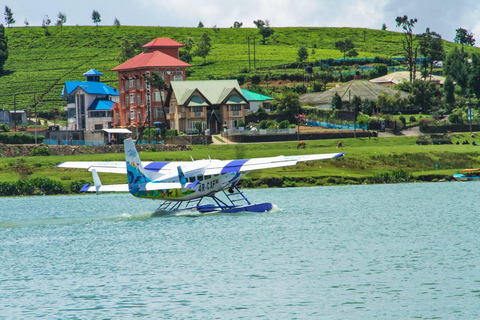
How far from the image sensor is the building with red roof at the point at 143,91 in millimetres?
126750

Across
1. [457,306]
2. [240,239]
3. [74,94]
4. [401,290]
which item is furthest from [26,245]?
[74,94]

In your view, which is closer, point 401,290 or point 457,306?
point 457,306

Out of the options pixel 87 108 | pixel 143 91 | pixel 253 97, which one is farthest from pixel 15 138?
pixel 253 97

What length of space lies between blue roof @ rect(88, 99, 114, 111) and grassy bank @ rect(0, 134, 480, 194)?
4857cm

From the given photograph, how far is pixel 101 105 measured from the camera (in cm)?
13925

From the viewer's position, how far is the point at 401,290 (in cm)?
2789

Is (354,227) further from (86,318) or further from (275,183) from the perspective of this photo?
(275,183)

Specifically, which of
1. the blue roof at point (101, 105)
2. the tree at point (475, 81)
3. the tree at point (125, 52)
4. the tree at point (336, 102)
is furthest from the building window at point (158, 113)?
the tree at point (125, 52)

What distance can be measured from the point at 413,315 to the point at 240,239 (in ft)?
55.3

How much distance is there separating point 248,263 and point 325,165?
4834 centimetres

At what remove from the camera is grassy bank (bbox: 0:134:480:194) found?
249ft

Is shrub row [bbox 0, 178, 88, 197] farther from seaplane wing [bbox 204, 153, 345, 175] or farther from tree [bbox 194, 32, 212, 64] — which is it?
tree [bbox 194, 32, 212, 64]

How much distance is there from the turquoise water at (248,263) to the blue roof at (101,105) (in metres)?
83.7

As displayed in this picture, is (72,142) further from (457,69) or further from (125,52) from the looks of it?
(457,69)
